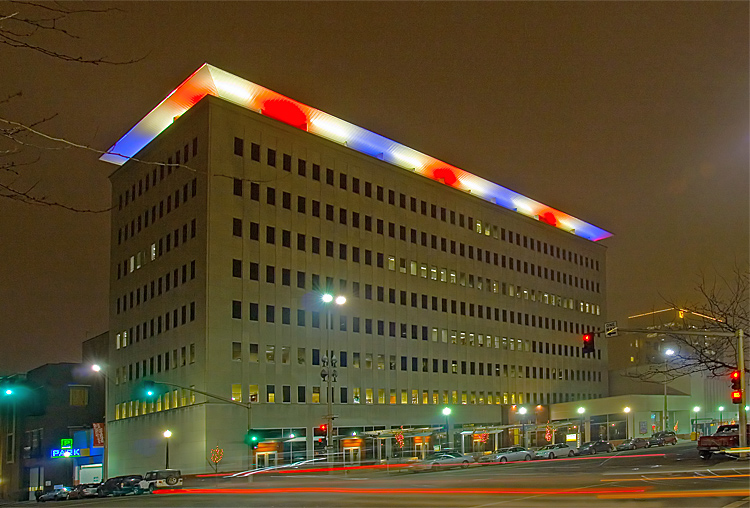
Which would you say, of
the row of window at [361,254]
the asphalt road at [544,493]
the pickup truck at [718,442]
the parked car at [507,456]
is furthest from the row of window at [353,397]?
the pickup truck at [718,442]

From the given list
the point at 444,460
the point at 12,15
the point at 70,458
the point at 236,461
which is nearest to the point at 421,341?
the point at 444,460

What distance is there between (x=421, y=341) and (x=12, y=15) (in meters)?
74.2

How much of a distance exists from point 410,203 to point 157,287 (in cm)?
2618

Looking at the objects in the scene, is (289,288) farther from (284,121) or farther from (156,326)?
(284,121)

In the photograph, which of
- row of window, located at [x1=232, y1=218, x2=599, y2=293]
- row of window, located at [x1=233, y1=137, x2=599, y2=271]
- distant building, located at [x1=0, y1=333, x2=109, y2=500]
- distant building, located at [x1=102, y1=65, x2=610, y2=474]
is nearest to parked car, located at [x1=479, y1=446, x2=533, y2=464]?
distant building, located at [x1=102, y1=65, x2=610, y2=474]

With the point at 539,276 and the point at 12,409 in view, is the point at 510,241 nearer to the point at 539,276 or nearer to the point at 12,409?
the point at 539,276

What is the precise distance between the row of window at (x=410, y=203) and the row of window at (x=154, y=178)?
4474 mm

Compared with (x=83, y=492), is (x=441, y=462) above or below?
above

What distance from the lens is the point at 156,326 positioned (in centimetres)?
A: 7119

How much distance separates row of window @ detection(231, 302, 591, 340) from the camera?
2589 inches

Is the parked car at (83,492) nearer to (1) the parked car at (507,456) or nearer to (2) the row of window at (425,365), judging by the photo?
(2) the row of window at (425,365)

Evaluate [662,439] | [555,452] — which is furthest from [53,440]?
[662,439]

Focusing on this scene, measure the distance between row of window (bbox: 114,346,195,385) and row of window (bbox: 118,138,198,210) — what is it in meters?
14.8

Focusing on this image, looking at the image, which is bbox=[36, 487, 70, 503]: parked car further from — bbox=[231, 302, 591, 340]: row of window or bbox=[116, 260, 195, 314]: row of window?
bbox=[116, 260, 195, 314]: row of window
